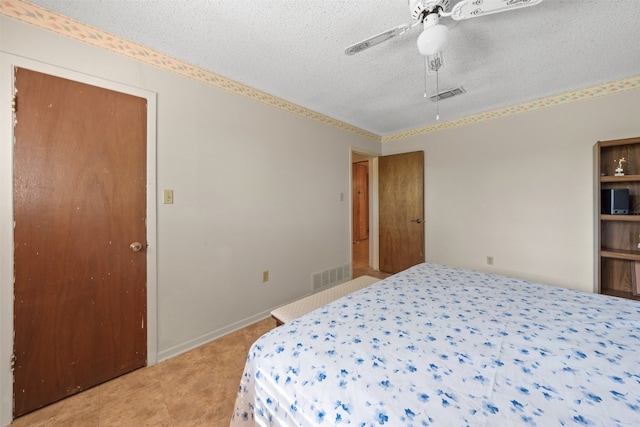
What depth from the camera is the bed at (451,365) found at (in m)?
0.66

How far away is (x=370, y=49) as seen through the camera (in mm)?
1756

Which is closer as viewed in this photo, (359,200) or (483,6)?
(483,6)

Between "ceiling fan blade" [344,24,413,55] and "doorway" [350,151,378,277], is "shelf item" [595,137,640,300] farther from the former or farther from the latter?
"doorway" [350,151,378,277]

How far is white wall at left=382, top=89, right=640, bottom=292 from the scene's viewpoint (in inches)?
93.3

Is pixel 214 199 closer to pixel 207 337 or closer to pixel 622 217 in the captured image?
pixel 207 337

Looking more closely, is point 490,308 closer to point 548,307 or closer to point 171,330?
point 548,307

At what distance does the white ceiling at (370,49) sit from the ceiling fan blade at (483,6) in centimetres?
32

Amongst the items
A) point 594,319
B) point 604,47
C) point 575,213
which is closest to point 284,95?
point 604,47

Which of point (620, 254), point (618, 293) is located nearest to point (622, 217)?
point (620, 254)

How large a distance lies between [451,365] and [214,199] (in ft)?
6.41

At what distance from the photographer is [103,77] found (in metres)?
1.53

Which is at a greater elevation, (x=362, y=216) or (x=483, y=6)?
(x=483, y=6)

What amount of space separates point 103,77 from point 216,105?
0.73m

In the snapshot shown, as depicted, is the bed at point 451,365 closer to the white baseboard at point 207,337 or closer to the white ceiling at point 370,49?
the white baseboard at point 207,337
